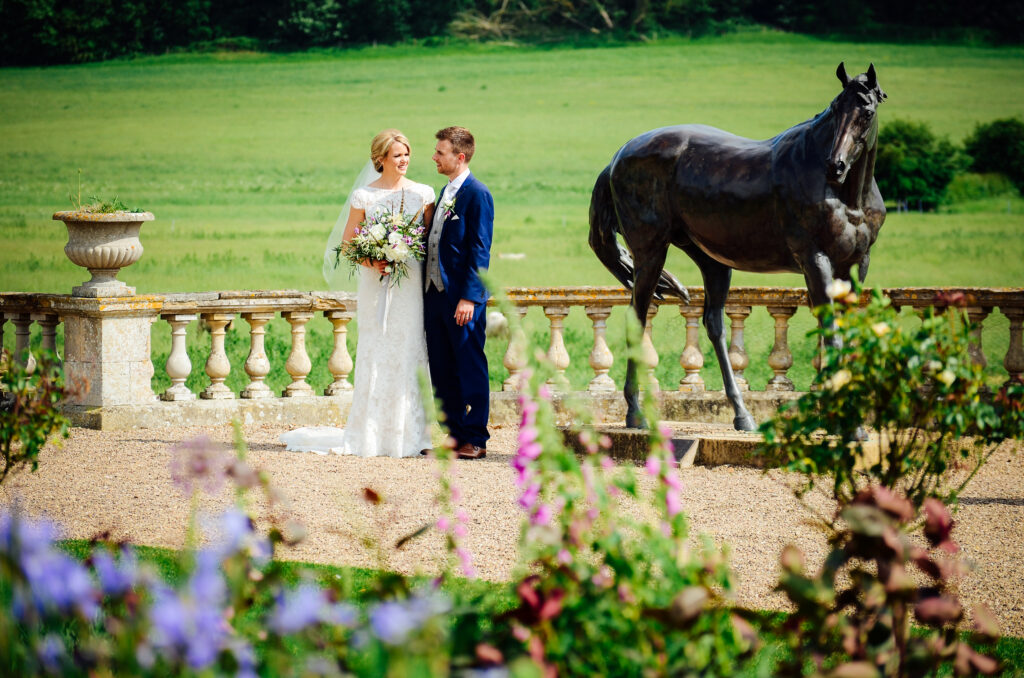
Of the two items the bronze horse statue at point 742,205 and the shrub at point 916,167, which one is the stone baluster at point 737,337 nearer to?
the bronze horse statue at point 742,205

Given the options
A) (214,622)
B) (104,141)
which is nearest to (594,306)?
(214,622)

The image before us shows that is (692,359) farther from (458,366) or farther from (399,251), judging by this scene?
(399,251)

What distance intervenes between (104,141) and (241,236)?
3192mm

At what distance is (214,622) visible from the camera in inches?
73.7

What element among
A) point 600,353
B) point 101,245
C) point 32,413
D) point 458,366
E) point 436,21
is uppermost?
point 436,21

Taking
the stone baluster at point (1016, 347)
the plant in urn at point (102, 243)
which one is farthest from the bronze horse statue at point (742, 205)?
the plant in urn at point (102, 243)

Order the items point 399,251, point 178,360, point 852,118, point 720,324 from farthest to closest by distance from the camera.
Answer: point 178,360 < point 720,324 < point 399,251 < point 852,118

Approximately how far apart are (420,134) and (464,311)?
41.6 feet

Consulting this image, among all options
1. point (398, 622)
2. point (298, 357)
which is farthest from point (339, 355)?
point (398, 622)

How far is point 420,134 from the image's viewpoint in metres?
19.0

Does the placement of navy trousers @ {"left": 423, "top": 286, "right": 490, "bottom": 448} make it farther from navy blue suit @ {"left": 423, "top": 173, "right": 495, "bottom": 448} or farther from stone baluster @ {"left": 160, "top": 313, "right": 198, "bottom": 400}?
stone baluster @ {"left": 160, "top": 313, "right": 198, "bottom": 400}

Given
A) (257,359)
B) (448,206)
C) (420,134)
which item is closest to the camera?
(448,206)

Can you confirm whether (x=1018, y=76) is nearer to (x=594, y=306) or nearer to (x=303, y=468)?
(x=594, y=306)

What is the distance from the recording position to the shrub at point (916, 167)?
1722cm
